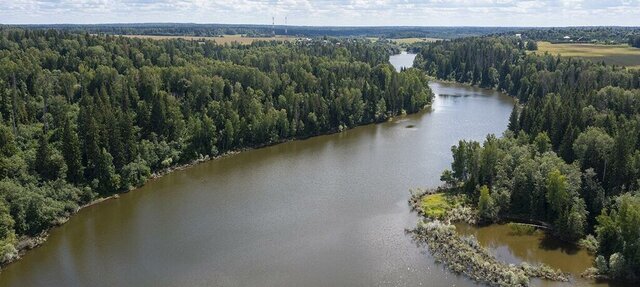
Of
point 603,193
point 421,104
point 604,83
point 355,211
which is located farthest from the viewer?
point 421,104

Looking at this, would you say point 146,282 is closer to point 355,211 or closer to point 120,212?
point 120,212

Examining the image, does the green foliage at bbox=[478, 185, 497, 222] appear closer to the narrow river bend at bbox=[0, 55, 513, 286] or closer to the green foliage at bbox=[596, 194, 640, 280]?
the narrow river bend at bbox=[0, 55, 513, 286]

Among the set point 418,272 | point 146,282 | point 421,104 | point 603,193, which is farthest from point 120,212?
point 421,104

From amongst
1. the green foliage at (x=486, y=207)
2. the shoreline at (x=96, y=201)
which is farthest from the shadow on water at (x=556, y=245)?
the shoreline at (x=96, y=201)

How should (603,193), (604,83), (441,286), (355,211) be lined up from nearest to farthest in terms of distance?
Answer: (441,286) → (603,193) → (355,211) → (604,83)

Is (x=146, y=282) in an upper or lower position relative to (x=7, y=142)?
lower

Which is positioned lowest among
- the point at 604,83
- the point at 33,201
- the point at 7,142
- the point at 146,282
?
the point at 146,282

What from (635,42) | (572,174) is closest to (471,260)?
Result: (572,174)
